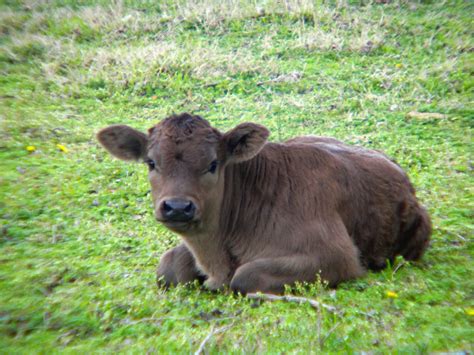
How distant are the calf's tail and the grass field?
0.21 meters

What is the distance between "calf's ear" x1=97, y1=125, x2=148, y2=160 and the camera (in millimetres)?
5805

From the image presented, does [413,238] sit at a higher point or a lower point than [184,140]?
lower

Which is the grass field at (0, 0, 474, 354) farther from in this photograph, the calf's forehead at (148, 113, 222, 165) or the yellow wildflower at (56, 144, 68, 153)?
the calf's forehead at (148, 113, 222, 165)

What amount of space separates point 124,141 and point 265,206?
1.67 meters

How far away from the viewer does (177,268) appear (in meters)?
5.87

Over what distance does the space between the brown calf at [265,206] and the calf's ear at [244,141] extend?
0.01 metres

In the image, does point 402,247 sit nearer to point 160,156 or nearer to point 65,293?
point 160,156

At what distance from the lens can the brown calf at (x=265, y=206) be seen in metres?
5.34

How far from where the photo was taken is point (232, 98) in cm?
1157

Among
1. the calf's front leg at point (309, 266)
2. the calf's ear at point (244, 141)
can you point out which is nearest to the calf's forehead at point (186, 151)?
the calf's ear at point (244, 141)

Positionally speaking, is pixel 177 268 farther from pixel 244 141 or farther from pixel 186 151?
pixel 244 141

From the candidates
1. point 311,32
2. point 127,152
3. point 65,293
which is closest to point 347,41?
point 311,32

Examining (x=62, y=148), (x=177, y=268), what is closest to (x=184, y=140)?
(x=177, y=268)

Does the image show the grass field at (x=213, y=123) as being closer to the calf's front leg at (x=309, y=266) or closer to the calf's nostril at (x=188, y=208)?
the calf's front leg at (x=309, y=266)
